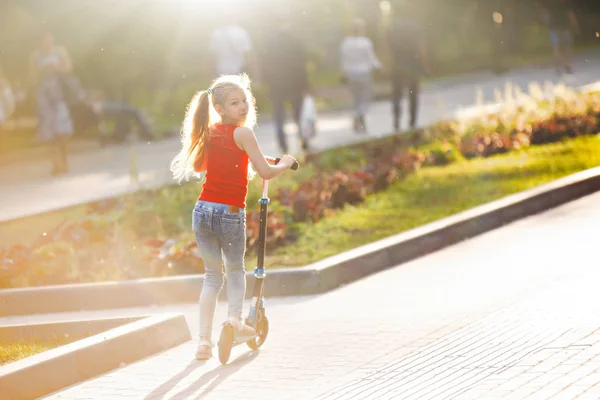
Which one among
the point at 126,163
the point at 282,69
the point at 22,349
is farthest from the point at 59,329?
the point at 126,163

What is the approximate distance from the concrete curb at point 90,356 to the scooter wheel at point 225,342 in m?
0.61

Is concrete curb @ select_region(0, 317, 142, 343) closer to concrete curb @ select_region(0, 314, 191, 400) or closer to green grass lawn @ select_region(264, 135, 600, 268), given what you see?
concrete curb @ select_region(0, 314, 191, 400)

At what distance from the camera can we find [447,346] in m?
7.04

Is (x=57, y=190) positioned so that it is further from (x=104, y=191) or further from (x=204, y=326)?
(x=204, y=326)

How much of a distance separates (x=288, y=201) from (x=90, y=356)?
5.31m

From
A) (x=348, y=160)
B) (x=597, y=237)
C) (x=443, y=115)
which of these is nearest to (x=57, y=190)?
(x=348, y=160)

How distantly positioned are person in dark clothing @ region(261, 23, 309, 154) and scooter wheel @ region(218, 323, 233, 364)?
438 inches

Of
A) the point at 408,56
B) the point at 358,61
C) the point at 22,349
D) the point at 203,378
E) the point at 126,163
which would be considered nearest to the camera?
the point at 203,378

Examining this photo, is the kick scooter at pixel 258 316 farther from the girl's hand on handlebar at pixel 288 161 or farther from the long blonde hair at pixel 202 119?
the long blonde hair at pixel 202 119

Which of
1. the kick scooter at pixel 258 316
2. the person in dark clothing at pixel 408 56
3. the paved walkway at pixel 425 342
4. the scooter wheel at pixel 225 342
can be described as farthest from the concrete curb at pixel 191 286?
the person in dark clothing at pixel 408 56

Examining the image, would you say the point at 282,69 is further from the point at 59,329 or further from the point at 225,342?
the point at 225,342

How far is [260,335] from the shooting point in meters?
7.54

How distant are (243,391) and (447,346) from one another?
122cm

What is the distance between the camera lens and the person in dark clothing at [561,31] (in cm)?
3081
